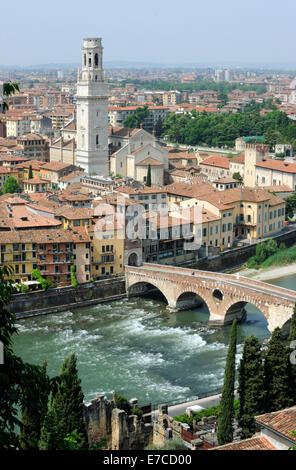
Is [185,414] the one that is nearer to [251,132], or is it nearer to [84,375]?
[84,375]

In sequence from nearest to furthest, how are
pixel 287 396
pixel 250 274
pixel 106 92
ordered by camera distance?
pixel 287 396 → pixel 250 274 → pixel 106 92

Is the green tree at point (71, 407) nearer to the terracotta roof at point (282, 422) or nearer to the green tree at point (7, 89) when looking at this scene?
the terracotta roof at point (282, 422)

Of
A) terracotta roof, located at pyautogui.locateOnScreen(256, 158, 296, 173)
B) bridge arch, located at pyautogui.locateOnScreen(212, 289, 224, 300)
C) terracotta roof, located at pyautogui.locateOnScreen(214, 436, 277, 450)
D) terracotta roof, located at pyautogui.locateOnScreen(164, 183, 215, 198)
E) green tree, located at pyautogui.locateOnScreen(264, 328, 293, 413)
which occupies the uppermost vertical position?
terracotta roof, located at pyautogui.locateOnScreen(214, 436, 277, 450)

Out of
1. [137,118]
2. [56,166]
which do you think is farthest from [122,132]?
[137,118]

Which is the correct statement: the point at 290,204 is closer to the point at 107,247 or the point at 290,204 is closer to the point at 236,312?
the point at 107,247

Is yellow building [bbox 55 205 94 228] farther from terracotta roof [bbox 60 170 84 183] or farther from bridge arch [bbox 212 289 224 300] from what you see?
terracotta roof [bbox 60 170 84 183]

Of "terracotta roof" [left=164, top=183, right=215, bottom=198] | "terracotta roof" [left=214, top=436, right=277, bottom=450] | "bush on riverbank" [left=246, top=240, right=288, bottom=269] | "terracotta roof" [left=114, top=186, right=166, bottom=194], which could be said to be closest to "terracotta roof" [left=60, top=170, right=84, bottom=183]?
"terracotta roof" [left=114, top=186, right=166, bottom=194]

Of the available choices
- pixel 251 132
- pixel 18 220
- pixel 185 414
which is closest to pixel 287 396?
pixel 185 414
